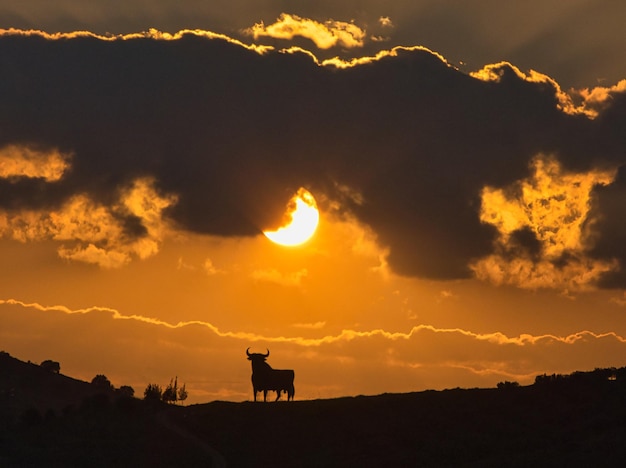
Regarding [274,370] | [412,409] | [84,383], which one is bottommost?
[412,409]

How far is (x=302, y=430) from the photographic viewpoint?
56.6 meters

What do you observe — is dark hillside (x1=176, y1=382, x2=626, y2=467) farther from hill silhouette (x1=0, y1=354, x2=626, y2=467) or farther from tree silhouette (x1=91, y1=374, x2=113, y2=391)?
tree silhouette (x1=91, y1=374, x2=113, y2=391)

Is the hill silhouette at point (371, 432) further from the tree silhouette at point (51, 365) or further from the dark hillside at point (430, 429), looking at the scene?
the tree silhouette at point (51, 365)

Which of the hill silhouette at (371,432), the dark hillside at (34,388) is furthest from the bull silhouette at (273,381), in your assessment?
the dark hillside at (34,388)

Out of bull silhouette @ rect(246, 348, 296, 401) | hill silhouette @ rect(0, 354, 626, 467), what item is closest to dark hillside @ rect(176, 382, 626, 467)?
hill silhouette @ rect(0, 354, 626, 467)

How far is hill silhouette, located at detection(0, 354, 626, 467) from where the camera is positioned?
50.2 m

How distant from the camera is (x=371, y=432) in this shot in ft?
182

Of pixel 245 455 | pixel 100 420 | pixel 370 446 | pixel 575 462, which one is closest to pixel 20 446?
pixel 100 420

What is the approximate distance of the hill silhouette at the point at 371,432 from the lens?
5019 centimetres

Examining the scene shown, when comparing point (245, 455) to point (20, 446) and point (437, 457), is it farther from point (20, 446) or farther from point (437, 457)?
point (20, 446)

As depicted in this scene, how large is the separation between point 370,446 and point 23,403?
44698 millimetres

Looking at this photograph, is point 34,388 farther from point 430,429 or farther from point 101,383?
point 430,429

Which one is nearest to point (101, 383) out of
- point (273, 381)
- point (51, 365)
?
point (51, 365)

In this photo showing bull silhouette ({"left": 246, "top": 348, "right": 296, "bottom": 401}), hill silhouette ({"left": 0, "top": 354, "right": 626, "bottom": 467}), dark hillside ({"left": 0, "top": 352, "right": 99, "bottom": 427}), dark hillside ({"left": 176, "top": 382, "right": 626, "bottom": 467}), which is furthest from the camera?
dark hillside ({"left": 0, "top": 352, "right": 99, "bottom": 427})
